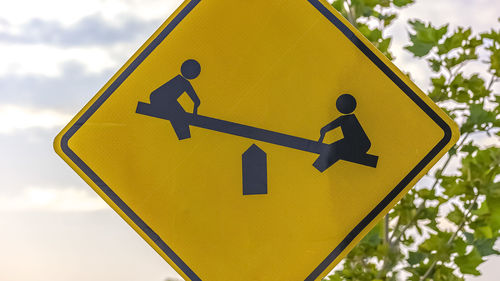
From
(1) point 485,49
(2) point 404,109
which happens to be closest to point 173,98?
(2) point 404,109

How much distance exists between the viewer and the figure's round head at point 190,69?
182 cm

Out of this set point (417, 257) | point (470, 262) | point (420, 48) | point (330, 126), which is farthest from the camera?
point (420, 48)

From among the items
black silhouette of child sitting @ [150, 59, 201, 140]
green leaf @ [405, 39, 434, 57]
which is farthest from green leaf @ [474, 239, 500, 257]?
black silhouette of child sitting @ [150, 59, 201, 140]

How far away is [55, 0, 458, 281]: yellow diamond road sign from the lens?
1.76 meters

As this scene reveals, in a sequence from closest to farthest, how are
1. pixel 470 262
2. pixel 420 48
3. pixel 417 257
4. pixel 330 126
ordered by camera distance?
pixel 330 126, pixel 470 262, pixel 417 257, pixel 420 48

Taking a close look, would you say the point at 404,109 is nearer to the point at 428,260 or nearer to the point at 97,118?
the point at 97,118

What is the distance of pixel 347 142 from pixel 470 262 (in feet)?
4.01

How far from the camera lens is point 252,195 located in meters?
1.77

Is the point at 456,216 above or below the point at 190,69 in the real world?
above

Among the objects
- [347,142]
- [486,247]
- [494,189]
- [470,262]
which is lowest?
[347,142]

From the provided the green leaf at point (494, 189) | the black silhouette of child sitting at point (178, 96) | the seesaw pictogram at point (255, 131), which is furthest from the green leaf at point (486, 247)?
the black silhouette of child sitting at point (178, 96)

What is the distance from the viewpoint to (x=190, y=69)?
71.8 inches

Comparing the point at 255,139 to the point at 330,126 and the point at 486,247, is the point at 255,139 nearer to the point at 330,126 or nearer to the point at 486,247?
the point at 330,126

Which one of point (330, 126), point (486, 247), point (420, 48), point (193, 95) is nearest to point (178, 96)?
point (193, 95)
